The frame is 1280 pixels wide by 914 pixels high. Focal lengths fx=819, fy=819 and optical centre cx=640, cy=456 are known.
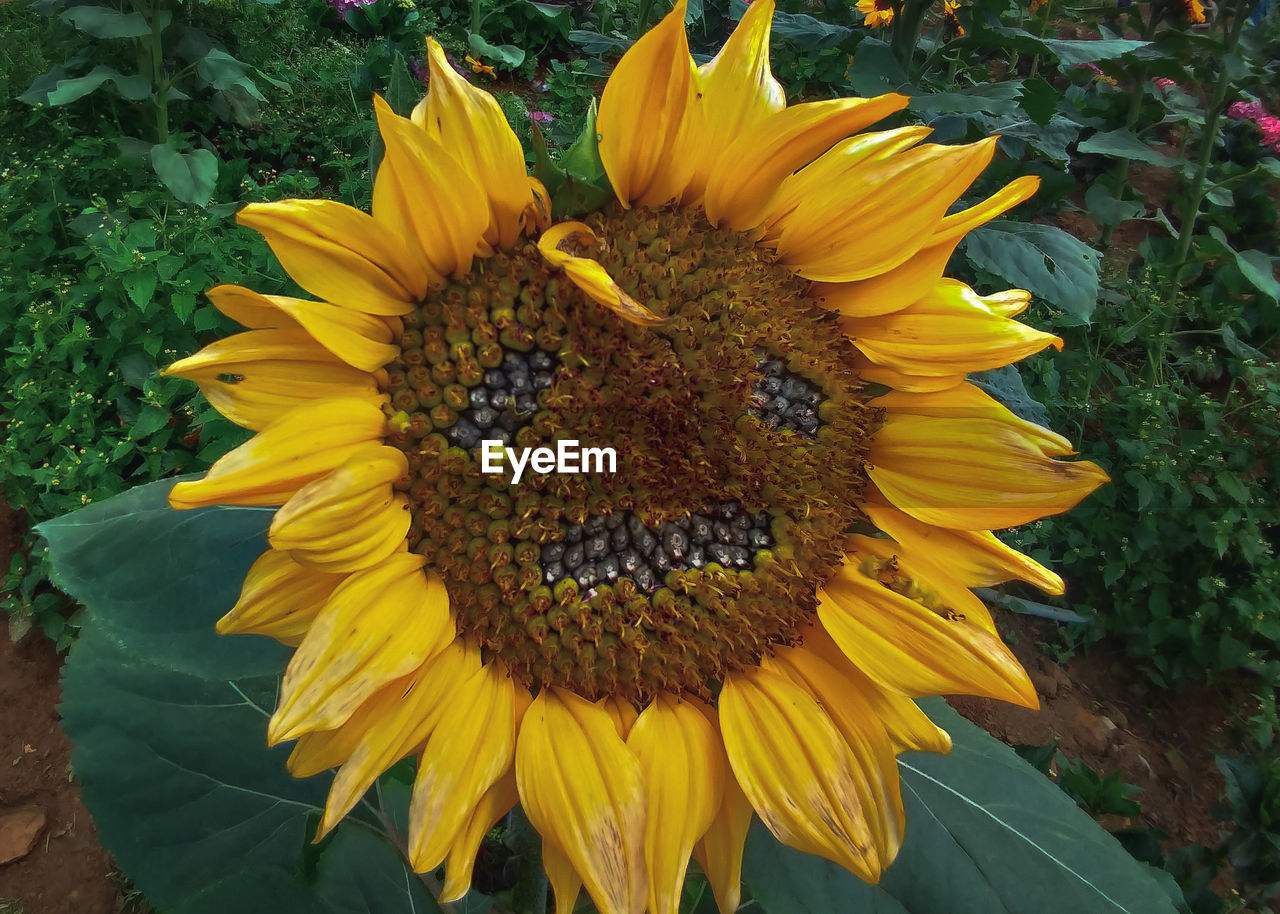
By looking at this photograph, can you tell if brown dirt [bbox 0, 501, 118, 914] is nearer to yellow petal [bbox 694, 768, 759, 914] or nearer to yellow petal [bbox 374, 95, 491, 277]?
yellow petal [bbox 694, 768, 759, 914]

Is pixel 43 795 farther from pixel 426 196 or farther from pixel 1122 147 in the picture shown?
pixel 1122 147

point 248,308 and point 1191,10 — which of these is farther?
point 1191,10

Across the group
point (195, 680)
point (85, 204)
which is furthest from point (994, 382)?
point (85, 204)

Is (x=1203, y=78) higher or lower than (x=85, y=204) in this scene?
higher

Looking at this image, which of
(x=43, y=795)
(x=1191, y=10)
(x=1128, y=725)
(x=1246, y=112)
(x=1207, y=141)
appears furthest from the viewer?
(x=1246, y=112)

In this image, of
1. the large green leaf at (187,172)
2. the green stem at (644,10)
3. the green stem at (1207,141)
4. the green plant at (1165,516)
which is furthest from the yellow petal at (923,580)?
the green stem at (1207,141)

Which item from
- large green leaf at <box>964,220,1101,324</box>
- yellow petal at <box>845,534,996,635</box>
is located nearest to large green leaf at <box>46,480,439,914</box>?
yellow petal at <box>845,534,996,635</box>

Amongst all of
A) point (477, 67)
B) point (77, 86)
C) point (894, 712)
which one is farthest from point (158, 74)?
point (894, 712)

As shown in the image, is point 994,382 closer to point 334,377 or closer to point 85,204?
point 334,377

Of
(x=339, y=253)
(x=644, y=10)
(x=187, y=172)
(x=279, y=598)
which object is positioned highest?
(x=339, y=253)
